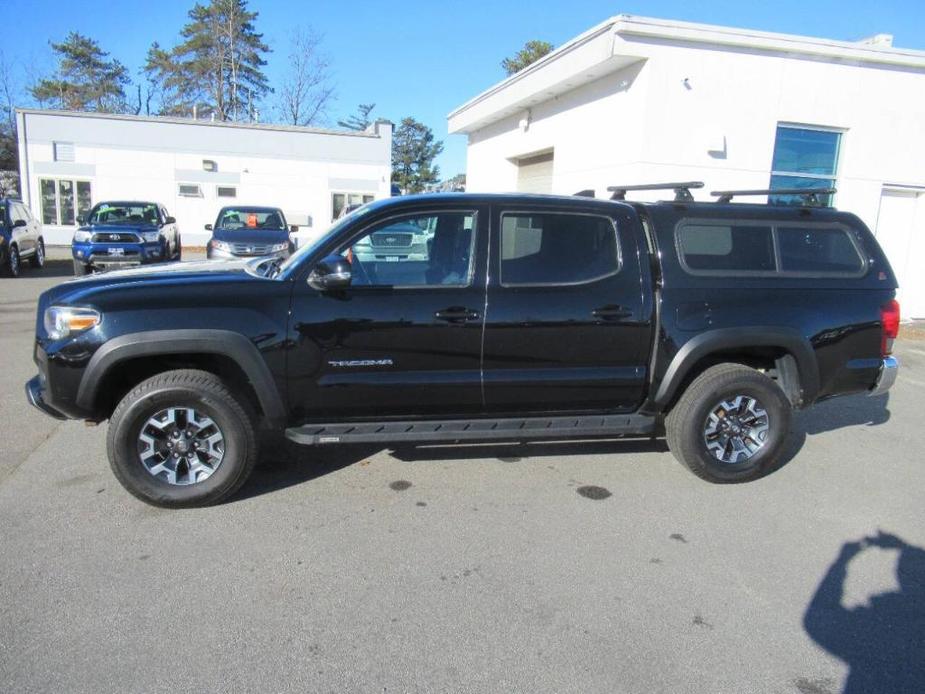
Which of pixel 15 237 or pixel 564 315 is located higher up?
pixel 15 237

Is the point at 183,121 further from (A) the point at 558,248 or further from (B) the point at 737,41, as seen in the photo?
(A) the point at 558,248

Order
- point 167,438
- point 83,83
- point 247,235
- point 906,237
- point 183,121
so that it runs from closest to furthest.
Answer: point 167,438 < point 906,237 < point 247,235 < point 183,121 < point 83,83

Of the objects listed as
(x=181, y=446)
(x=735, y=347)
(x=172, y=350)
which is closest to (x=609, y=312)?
(x=735, y=347)

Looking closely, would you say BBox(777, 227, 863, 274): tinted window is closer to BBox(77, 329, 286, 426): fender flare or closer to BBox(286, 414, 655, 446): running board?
BBox(286, 414, 655, 446): running board

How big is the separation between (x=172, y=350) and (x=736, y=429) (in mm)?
3644

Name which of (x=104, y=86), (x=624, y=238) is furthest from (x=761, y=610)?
(x=104, y=86)

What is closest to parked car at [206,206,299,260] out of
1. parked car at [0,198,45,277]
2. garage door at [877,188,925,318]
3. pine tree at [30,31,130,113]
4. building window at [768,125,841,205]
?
parked car at [0,198,45,277]

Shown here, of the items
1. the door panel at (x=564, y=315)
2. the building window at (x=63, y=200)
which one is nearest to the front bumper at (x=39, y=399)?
the door panel at (x=564, y=315)

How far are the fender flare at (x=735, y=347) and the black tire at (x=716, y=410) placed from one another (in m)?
0.15

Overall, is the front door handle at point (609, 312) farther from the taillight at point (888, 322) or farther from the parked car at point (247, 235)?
the parked car at point (247, 235)

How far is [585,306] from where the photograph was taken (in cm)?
409

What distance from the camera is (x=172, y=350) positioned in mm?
3646

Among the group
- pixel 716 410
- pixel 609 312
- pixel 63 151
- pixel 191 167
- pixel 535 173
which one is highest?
pixel 63 151

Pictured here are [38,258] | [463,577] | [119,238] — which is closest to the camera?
[463,577]
